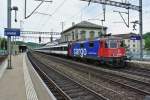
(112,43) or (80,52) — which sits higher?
(112,43)

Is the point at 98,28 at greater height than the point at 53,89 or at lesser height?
greater

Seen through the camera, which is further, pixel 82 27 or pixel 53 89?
pixel 82 27

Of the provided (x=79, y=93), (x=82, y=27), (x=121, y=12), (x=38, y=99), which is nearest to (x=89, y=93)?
(x=79, y=93)

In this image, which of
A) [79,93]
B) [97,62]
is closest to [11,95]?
[79,93]

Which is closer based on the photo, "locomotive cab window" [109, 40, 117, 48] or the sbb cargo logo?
"locomotive cab window" [109, 40, 117, 48]

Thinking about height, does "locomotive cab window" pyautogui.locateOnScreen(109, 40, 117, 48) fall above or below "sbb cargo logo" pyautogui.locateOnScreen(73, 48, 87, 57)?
above

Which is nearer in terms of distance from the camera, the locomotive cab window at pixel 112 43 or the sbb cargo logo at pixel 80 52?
the locomotive cab window at pixel 112 43

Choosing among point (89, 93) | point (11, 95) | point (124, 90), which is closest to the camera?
point (11, 95)

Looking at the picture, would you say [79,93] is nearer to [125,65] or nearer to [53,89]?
[53,89]

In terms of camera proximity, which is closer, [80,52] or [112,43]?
[112,43]

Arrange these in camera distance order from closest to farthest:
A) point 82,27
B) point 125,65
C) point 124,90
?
point 124,90, point 125,65, point 82,27

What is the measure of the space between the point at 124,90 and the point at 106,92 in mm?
1141

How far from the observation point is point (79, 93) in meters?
14.1

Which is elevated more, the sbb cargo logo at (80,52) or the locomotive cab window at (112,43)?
the locomotive cab window at (112,43)
